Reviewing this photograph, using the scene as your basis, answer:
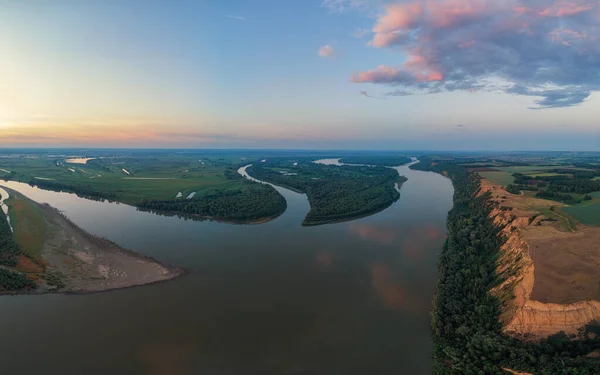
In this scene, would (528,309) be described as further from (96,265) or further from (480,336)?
(96,265)

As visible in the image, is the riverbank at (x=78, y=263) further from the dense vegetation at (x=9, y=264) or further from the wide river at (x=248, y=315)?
the wide river at (x=248, y=315)

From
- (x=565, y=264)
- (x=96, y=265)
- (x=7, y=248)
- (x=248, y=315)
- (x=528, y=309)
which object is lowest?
(x=248, y=315)

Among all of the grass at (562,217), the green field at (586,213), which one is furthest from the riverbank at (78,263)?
the green field at (586,213)

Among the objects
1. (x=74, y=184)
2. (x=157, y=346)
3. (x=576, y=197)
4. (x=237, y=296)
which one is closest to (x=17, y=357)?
(x=157, y=346)

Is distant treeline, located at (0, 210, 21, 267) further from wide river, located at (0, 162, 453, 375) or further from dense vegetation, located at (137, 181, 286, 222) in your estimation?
dense vegetation, located at (137, 181, 286, 222)

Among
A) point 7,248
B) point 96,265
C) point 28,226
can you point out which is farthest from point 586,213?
point 28,226

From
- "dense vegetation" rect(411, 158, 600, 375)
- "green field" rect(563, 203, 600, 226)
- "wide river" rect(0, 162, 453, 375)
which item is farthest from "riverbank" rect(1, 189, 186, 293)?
"green field" rect(563, 203, 600, 226)
